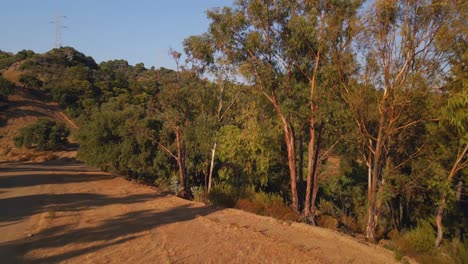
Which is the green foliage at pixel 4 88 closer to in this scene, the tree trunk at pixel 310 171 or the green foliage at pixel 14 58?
the green foliage at pixel 14 58

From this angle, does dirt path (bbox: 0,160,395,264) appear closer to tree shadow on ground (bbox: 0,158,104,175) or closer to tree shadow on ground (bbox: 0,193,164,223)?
tree shadow on ground (bbox: 0,193,164,223)

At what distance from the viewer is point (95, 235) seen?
900 cm

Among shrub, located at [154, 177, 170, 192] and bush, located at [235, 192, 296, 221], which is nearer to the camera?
bush, located at [235, 192, 296, 221]

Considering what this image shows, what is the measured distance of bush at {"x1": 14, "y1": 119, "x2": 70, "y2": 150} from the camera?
153ft

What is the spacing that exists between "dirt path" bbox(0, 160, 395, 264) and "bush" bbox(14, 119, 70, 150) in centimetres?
3668

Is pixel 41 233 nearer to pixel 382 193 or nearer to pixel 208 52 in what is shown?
pixel 208 52

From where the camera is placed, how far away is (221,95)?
→ 18141 millimetres

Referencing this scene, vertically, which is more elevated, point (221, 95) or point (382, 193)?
point (221, 95)

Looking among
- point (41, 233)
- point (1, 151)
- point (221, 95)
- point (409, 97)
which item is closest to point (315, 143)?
point (409, 97)

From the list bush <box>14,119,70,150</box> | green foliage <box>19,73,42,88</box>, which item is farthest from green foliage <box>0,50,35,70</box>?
bush <box>14,119,70,150</box>

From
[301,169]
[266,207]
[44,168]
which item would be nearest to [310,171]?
[301,169]

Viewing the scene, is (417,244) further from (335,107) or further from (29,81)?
(29,81)

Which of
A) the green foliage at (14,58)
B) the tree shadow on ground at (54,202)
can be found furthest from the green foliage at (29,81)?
the tree shadow on ground at (54,202)

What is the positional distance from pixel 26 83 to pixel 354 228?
6635cm
